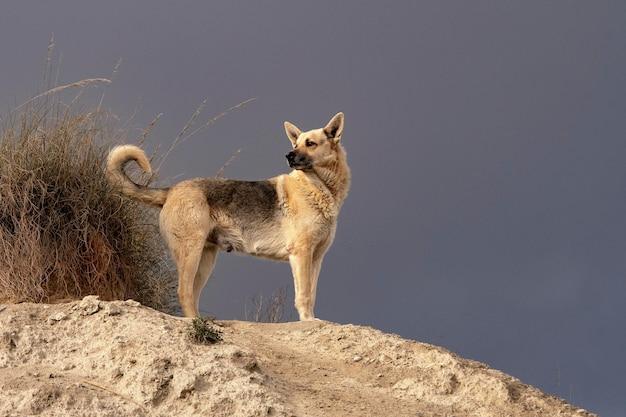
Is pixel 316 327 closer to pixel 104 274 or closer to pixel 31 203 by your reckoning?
pixel 104 274

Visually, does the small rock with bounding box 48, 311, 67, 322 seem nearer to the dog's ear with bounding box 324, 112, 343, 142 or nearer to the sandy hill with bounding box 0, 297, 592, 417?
the sandy hill with bounding box 0, 297, 592, 417

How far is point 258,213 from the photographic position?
11.7 m

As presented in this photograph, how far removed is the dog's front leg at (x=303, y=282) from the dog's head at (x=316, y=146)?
1262mm

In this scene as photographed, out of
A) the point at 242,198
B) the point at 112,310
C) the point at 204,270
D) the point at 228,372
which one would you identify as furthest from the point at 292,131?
the point at 228,372

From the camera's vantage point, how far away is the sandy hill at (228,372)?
24.9 feet

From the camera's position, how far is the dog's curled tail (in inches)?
451

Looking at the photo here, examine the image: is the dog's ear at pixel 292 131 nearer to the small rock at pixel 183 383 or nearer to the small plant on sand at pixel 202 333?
the small plant on sand at pixel 202 333

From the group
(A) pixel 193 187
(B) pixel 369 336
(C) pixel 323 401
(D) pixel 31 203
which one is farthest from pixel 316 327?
(D) pixel 31 203

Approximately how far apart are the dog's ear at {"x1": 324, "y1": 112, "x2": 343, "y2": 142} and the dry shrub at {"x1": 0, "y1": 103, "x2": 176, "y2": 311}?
2785 millimetres

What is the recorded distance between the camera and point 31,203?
418 inches

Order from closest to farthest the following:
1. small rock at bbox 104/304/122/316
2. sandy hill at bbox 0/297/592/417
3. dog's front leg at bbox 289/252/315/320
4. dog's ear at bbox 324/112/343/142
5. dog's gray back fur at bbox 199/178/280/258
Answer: sandy hill at bbox 0/297/592/417 < small rock at bbox 104/304/122/316 < dog's front leg at bbox 289/252/315/320 < dog's gray back fur at bbox 199/178/280/258 < dog's ear at bbox 324/112/343/142

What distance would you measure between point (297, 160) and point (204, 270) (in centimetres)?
193

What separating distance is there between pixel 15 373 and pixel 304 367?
8.87 ft

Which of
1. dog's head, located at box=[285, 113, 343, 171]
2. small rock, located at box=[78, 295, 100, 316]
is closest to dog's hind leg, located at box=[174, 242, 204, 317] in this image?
dog's head, located at box=[285, 113, 343, 171]
